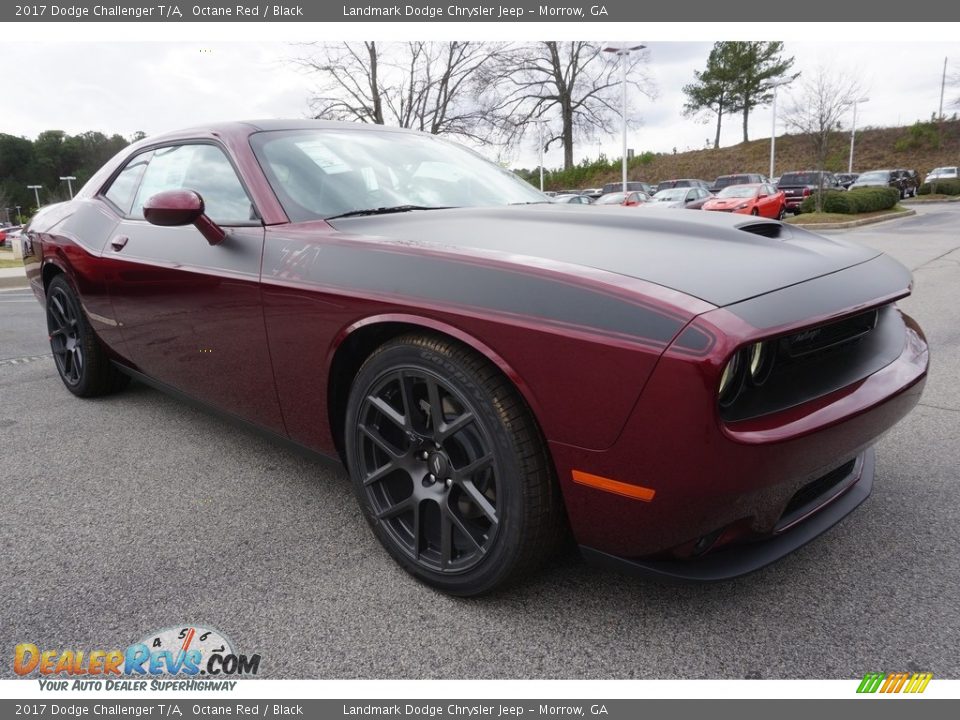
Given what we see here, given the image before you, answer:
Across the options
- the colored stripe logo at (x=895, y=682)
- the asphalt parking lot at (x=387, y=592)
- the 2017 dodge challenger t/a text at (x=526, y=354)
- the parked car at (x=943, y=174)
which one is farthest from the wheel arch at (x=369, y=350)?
the parked car at (x=943, y=174)

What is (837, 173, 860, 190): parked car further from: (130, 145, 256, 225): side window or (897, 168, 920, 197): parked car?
(130, 145, 256, 225): side window

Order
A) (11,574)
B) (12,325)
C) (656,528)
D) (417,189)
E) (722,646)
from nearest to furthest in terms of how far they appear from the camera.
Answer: (656,528)
(722,646)
(11,574)
(417,189)
(12,325)

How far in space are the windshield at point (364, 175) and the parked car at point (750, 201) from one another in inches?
654

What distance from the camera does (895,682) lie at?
1569 mm

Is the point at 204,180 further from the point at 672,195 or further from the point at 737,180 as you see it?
the point at 737,180

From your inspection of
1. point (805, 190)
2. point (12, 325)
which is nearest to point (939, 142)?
point (805, 190)

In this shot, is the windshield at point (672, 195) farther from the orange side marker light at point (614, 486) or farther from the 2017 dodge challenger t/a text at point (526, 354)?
the orange side marker light at point (614, 486)

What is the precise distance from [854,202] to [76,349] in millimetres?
21630

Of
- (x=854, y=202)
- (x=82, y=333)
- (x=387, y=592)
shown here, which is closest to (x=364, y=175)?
(x=387, y=592)

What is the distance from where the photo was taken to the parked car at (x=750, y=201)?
18.4 m

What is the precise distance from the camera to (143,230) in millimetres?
3027

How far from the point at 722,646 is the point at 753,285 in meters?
0.91
